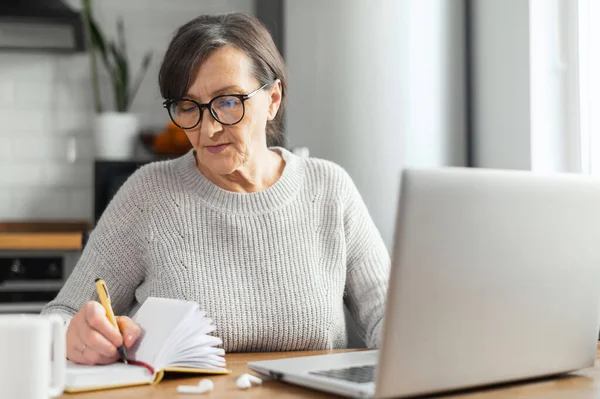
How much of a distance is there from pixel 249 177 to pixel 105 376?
27.3 inches

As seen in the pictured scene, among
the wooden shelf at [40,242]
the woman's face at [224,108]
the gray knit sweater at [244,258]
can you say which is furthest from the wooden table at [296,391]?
the wooden shelf at [40,242]

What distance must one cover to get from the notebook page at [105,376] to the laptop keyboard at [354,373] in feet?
0.76

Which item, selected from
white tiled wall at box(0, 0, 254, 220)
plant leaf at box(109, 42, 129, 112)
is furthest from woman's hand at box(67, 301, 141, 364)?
white tiled wall at box(0, 0, 254, 220)

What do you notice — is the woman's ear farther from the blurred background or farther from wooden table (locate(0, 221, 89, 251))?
wooden table (locate(0, 221, 89, 251))

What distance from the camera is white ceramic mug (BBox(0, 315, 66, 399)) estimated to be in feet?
2.61

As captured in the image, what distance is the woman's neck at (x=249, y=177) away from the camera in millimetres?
1617

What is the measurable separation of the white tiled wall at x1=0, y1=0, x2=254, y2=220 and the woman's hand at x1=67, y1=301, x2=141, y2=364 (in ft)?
8.13

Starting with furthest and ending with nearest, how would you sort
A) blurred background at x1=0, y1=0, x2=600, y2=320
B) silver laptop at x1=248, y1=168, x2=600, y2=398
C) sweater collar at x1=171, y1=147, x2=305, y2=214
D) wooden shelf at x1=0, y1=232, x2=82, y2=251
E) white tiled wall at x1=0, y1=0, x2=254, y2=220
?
white tiled wall at x1=0, y1=0, x2=254, y2=220, wooden shelf at x1=0, y1=232, x2=82, y2=251, blurred background at x1=0, y1=0, x2=600, y2=320, sweater collar at x1=171, y1=147, x2=305, y2=214, silver laptop at x1=248, y1=168, x2=600, y2=398

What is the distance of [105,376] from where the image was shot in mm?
1003

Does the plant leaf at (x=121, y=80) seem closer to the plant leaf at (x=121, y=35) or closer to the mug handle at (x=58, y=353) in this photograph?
the plant leaf at (x=121, y=35)

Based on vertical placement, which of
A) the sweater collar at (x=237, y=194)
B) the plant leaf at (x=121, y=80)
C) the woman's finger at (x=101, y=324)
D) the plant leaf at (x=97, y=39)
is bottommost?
the woman's finger at (x=101, y=324)

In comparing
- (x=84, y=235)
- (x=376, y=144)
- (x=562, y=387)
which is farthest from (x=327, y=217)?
(x=84, y=235)

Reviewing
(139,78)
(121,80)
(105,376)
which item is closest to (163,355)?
(105,376)

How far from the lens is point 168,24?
11.8ft
